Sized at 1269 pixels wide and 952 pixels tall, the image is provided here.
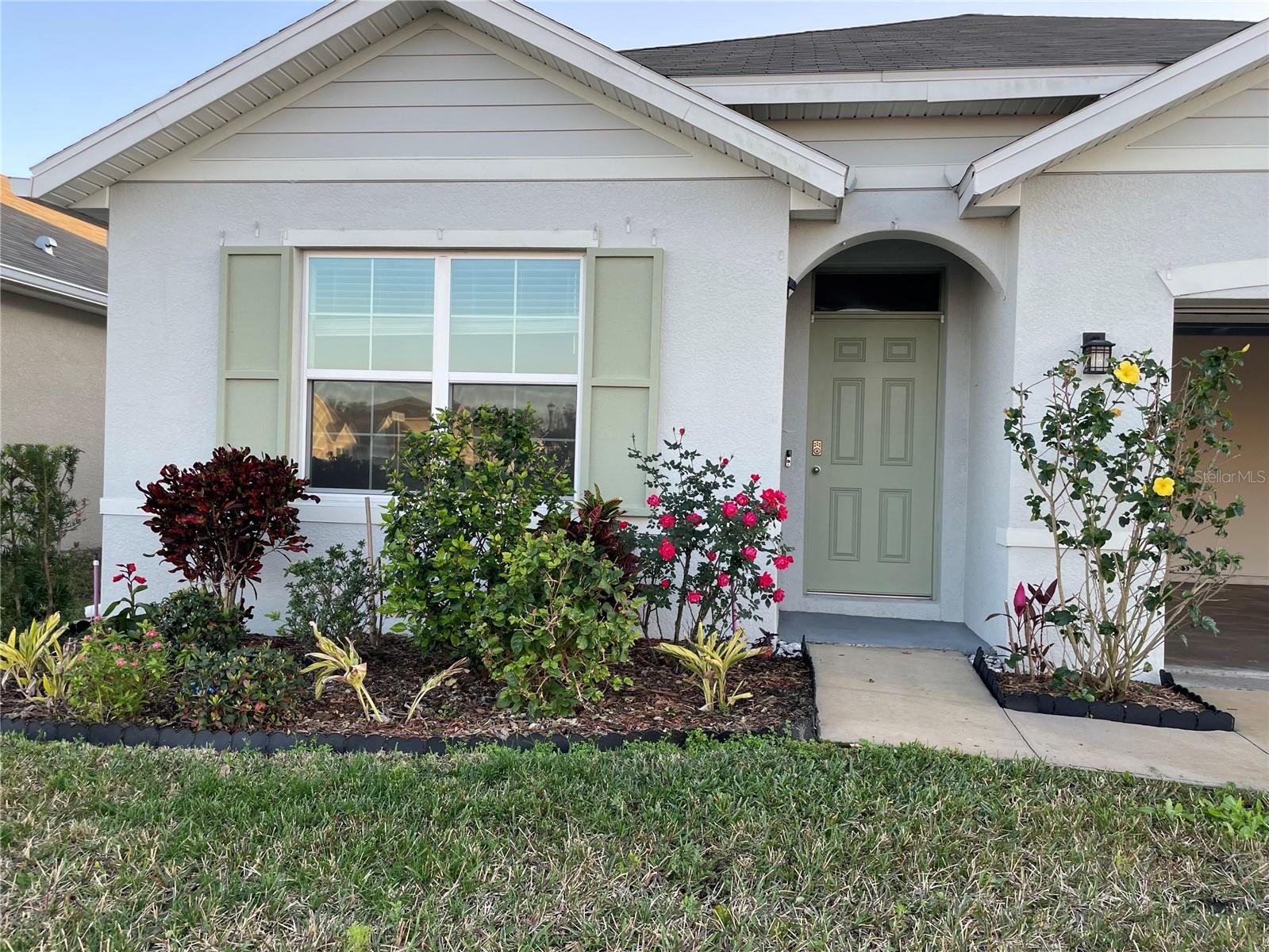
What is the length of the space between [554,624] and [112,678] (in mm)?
2103

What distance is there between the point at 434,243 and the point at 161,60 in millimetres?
5168

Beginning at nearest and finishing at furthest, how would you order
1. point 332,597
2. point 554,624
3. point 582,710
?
point 554,624 < point 582,710 < point 332,597

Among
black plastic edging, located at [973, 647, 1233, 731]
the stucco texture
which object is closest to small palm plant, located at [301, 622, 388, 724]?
black plastic edging, located at [973, 647, 1233, 731]

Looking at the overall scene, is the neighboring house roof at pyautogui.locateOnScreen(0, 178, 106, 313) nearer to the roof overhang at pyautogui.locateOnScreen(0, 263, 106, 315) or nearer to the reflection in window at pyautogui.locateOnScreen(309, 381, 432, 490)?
the roof overhang at pyautogui.locateOnScreen(0, 263, 106, 315)

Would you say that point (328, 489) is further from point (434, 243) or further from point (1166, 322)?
point (1166, 322)

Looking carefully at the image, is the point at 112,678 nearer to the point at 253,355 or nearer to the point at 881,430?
the point at 253,355

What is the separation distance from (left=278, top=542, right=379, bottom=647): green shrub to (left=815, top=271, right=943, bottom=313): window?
3876 mm

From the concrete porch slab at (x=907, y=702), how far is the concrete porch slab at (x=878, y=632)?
131 mm

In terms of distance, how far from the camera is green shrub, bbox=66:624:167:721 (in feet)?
12.9

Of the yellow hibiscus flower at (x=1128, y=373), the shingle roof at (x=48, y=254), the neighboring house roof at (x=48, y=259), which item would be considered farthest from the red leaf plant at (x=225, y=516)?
the shingle roof at (x=48, y=254)

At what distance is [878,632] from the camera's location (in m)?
5.93

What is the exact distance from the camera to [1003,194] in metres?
5.14

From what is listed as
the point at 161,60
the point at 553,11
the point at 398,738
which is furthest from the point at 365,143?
the point at 161,60

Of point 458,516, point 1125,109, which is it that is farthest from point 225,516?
point 1125,109
